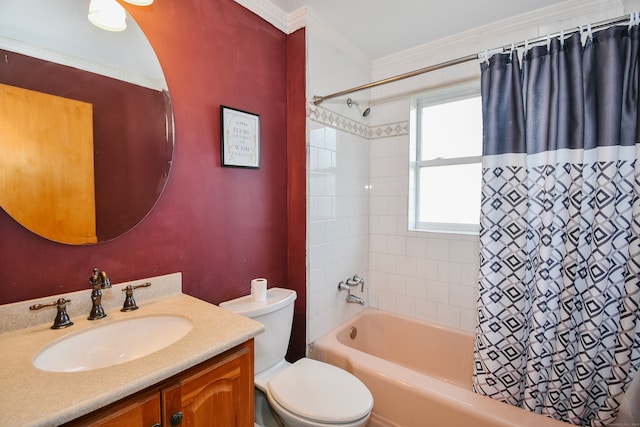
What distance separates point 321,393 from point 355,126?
5.72 ft

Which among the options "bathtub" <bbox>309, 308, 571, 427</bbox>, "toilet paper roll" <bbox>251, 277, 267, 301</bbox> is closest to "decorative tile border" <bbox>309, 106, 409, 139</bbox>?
"toilet paper roll" <bbox>251, 277, 267, 301</bbox>

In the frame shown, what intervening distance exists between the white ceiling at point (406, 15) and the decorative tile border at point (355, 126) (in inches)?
21.4

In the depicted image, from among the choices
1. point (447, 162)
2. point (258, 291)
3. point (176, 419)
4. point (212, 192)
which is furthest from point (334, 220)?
point (176, 419)

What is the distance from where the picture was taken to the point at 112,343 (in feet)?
3.26

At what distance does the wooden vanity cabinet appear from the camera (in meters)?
0.68

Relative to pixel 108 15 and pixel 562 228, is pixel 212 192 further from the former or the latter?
pixel 562 228

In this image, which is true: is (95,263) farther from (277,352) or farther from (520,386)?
(520,386)

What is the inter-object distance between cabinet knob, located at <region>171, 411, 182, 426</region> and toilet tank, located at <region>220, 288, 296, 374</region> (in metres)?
0.55

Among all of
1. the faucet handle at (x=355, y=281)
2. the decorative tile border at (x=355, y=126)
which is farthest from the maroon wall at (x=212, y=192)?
the faucet handle at (x=355, y=281)

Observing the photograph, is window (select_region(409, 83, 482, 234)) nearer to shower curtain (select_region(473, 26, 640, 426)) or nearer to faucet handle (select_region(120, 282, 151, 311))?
shower curtain (select_region(473, 26, 640, 426))

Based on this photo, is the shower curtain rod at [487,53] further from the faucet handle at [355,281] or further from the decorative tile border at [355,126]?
the faucet handle at [355,281]

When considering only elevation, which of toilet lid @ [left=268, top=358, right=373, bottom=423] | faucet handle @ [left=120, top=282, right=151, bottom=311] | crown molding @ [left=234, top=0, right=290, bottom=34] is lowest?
toilet lid @ [left=268, top=358, right=373, bottom=423]

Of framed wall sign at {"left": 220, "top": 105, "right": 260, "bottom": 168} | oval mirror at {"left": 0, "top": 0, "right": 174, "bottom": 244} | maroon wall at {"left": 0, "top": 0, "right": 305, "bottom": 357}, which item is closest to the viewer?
oval mirror at {"left": 0, "top": 0, "right": 174, "bottom": 244}

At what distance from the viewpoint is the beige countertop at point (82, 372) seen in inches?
23.2
